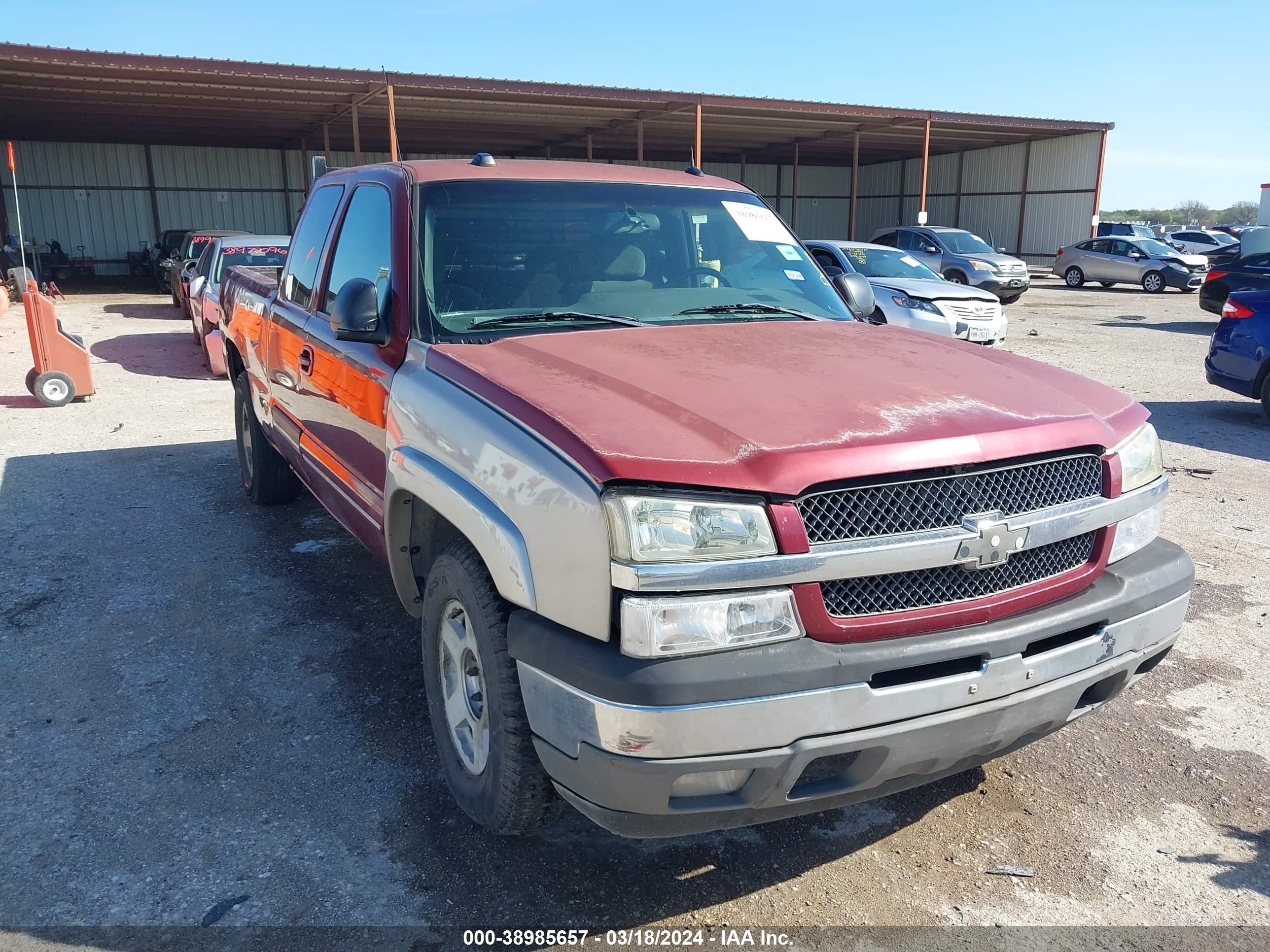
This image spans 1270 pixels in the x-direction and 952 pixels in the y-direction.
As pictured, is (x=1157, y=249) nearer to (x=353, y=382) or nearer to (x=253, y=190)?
(x=253, y=190)

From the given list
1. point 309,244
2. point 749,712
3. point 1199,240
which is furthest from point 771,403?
point 1199,240

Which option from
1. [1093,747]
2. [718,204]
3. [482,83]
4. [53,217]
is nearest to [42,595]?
[718,204]

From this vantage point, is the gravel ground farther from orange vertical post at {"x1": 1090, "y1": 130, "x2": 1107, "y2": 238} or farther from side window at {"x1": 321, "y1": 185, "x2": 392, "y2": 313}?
orange vertical post at {"x1": 1090, "y1": 130, "x2": 1107, "y2": 238}

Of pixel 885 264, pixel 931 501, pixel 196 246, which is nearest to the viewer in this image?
pixel 931 501

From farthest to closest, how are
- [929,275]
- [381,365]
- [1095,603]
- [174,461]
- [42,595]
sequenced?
[929,275] < [174,461] < [42,595] < [381,365] < [1095,603]

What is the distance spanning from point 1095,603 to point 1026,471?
1.33 feet

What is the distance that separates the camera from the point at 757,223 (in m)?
4.18

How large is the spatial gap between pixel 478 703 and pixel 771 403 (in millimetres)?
1224

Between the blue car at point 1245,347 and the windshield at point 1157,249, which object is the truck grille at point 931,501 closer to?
the blue car at point 1245,347

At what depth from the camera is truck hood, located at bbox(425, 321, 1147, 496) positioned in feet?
7.37

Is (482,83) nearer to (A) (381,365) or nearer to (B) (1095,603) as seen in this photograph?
(A) (381,365)

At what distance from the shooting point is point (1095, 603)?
8.48 ft

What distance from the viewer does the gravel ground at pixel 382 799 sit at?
8.80 feet

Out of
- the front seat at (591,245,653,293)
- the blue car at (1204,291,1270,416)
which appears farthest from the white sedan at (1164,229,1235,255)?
the front seat at (591,245,653,293)
